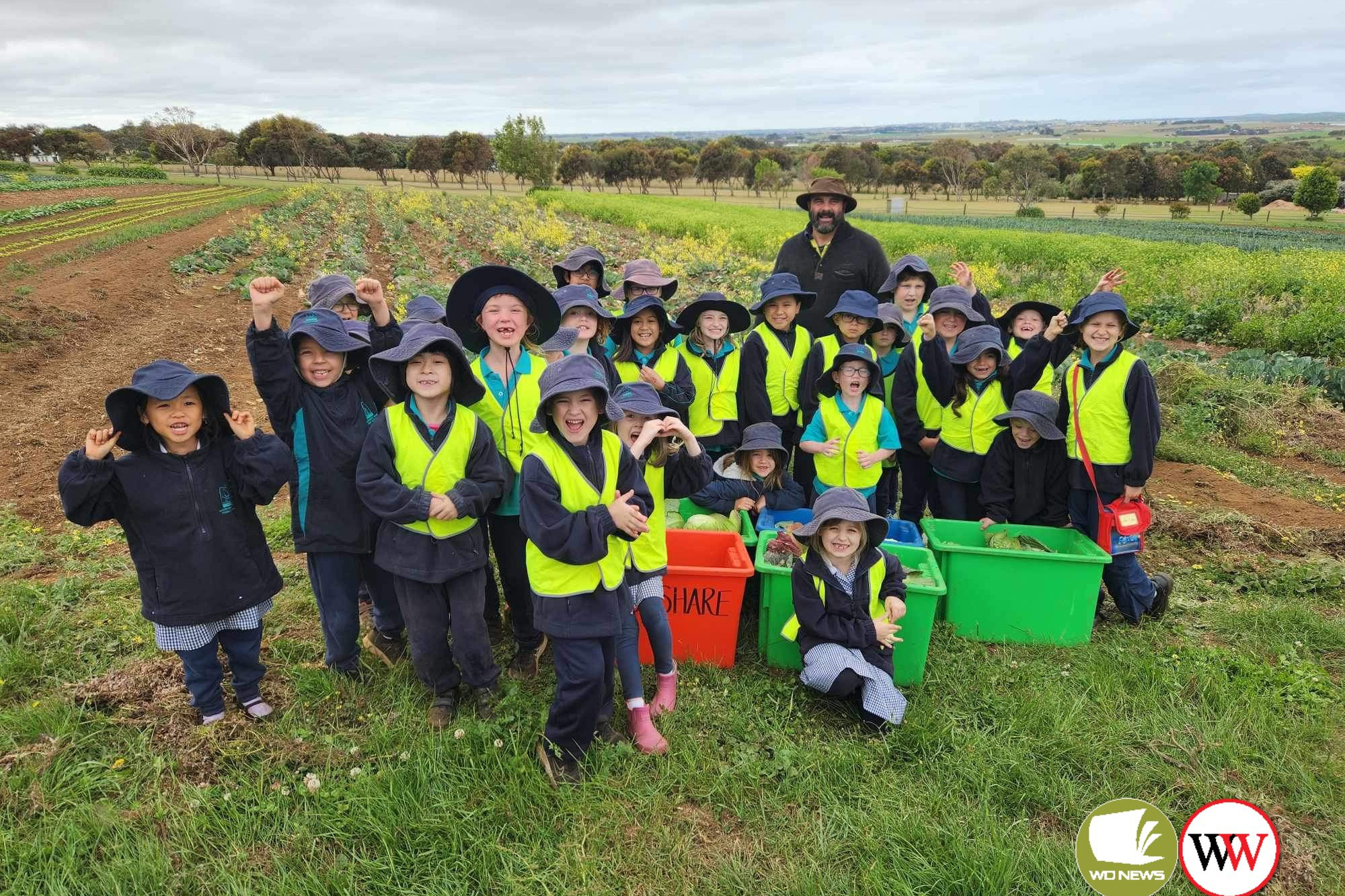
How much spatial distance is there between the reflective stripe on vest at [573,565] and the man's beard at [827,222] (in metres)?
3.60

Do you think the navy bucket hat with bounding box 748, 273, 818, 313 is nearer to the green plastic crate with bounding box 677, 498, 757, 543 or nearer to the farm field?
the green plastic crate with bounding box 677, 498, 757, 543

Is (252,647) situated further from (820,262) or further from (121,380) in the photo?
(121,380)

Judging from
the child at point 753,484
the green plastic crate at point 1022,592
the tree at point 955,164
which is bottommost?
the green plastic crate at point 1022,592

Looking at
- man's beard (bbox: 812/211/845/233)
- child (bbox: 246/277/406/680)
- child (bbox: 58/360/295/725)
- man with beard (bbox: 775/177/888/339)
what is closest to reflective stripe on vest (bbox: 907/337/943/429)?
man with beard (bbox: 775/177/888/339)

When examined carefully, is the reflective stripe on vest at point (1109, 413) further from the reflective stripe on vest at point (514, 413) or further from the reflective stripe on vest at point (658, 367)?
the reflective stripe on vest at point (514, 413)

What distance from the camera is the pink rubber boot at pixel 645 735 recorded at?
3.27 metres

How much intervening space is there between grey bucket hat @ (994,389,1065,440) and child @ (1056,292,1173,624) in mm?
129

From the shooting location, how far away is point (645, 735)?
3.31 meters

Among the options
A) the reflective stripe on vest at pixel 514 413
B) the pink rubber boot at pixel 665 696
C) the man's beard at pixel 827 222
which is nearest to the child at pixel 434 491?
the reflective stripe on vest at pixel 514 413

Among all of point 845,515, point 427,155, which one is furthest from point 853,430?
point 427,155

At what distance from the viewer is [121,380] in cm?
965

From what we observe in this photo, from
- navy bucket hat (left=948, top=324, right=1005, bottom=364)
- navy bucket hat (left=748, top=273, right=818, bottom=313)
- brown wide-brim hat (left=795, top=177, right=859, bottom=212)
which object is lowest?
navy bucket hat (left=948, top=324, right=1005, bottom=364)

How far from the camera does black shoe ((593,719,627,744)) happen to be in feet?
10.7

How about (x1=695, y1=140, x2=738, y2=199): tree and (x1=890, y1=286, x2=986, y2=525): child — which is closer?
(x1=890, y1=286, x2=986, y2=525): child
